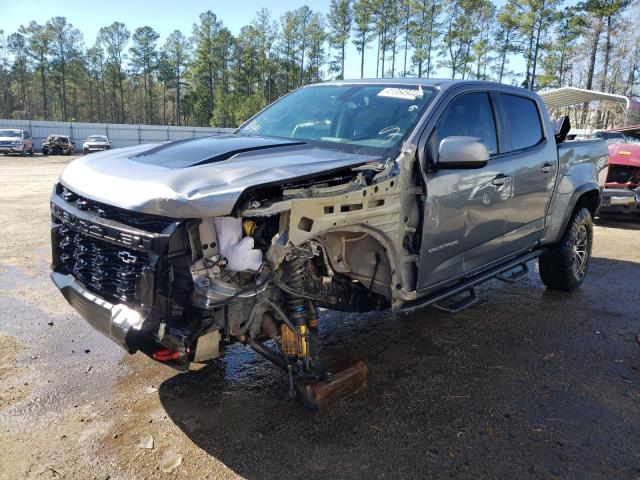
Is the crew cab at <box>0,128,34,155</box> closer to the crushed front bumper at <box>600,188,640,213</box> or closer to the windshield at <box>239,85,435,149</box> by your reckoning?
the windshield at <box>239,85,435,149</box>

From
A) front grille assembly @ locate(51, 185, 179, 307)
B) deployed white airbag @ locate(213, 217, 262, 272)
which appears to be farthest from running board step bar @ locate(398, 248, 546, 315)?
front grille assembly @ locate(51, 185, 179, 307)

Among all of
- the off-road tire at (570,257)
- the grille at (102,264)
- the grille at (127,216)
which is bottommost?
the off-road tire at (570,257)

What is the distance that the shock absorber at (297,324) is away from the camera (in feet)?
9.54

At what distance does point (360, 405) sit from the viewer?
10.5 feet

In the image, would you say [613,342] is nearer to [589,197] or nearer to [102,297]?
[589,197]

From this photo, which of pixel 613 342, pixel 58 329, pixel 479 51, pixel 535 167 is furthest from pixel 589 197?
pixel 479 51

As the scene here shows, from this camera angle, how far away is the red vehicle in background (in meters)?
9.32

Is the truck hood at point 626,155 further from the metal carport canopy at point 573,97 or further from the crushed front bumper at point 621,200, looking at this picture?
the metal carport canopy at point 573,97

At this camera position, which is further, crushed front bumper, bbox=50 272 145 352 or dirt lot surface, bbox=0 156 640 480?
dirt lot surface, bbox=0 156 640 480

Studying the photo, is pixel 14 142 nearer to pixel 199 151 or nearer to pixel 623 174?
pixel 623 174

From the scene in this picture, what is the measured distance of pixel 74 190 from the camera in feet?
9.62

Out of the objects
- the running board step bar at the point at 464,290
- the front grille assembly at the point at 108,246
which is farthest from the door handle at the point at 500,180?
the front grille assembly at the point at 108,246

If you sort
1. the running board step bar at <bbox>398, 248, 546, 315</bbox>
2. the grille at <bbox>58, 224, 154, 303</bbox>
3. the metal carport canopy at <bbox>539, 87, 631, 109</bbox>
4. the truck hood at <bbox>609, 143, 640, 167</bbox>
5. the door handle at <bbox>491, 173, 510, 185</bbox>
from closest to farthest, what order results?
1. the grille at <bbox>58, 224, 154, 303</bbox>
2. the running board step bar at <bbox>398, 248, 546, 315</bbox>
3. the door handle at <bbox>491, 173, 510, 185</bbox>
4. the truck hood at <bbox>609, 143, 640, 167</bbox>
5. the metal carport canopy at <bbox>539, 87, 631, 109</bbox>

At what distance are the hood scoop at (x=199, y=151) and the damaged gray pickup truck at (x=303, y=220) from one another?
0.02m
